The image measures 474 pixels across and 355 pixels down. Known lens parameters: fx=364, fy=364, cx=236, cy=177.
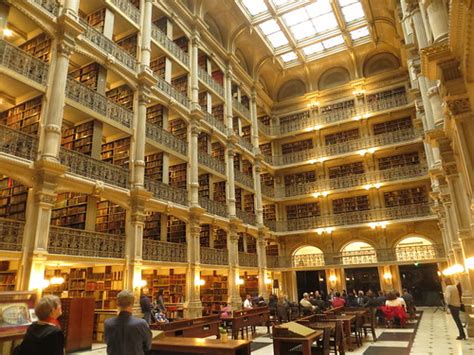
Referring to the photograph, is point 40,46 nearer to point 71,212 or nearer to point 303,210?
point 71,212

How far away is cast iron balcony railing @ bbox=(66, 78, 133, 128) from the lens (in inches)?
361

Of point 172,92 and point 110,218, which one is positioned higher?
point 172,92

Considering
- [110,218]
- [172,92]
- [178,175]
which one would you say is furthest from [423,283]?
[110,218]

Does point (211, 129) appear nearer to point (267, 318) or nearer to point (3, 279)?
point (267, 318)

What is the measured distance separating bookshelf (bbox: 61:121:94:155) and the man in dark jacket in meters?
7.56

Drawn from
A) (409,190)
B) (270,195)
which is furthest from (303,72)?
(409,190)

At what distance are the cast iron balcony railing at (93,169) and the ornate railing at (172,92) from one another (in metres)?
3.66

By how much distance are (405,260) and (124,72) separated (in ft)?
48.1

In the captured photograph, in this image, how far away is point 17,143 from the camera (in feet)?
24.8

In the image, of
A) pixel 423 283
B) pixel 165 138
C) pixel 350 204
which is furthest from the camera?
pixel 350 204

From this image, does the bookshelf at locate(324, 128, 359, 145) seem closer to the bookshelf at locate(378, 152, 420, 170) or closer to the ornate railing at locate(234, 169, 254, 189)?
the bookshelf at locate(378, 152, 420, 170)

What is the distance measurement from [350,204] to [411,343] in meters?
11.7

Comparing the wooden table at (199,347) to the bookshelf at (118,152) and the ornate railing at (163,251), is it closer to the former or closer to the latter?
the ornate railing at (163,251)

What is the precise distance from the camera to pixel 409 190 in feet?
58.6
